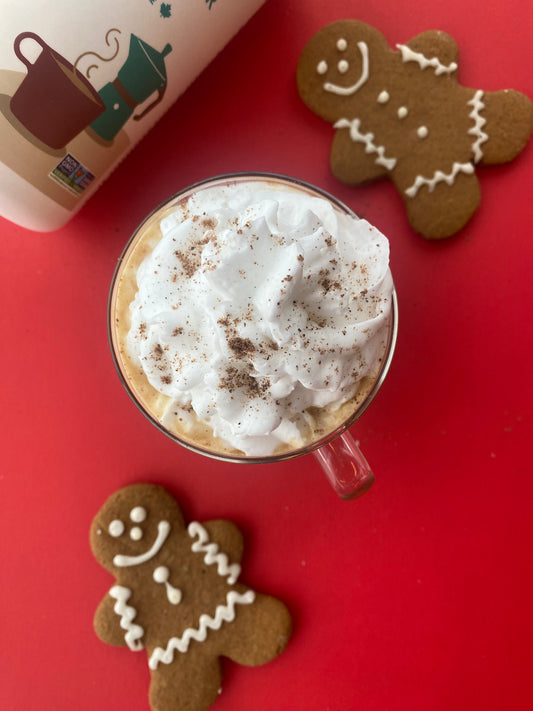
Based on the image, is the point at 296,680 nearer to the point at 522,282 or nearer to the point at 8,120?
the point at 522,282

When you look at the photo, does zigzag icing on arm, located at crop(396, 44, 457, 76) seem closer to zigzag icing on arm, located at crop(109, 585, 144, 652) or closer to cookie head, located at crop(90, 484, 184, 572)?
cookie head, located at crop(90, 484, 184, 572)

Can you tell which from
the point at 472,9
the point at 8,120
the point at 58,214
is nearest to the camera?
the point at 8,120

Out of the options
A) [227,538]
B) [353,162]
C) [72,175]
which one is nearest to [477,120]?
[353,162]

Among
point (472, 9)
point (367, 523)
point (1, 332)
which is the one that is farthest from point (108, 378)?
point (472, 9)

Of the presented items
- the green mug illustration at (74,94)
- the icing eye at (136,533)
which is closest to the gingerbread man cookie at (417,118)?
the green mug illustration at (74,94)

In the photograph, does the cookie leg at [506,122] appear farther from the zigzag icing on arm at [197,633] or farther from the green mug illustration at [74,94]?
the zigzag icing on arm at [197,633]

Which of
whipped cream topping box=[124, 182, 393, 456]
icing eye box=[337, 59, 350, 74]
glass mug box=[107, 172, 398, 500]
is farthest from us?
icing eye box=[337, 59, 350, 74]

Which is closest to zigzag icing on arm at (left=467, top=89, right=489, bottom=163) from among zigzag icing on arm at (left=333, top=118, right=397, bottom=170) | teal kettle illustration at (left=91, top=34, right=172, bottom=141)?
zigzag icing on arm at (left=333, top=118, right=397, bottom=170)

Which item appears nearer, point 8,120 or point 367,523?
point 8,120
